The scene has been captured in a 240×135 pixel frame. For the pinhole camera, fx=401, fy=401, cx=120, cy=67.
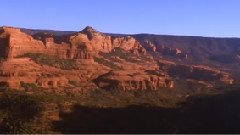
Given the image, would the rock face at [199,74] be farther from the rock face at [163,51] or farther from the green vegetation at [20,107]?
the green vegetation at [20,107]

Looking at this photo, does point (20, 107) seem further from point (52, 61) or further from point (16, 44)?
point (52, 61)

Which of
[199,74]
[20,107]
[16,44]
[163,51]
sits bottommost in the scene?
[20,107]

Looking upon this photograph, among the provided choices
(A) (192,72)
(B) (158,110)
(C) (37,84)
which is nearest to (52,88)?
(C) (37,84)

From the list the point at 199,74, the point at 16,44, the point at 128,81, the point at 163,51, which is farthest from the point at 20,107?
the point at 163,51

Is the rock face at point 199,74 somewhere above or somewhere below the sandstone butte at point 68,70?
below

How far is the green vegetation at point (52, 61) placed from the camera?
6913cm

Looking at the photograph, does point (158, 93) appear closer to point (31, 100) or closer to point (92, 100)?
point (92, 100)

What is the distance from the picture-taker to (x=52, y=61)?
235ft

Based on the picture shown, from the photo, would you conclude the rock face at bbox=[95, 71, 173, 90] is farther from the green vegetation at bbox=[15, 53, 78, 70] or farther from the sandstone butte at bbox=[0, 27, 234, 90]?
the green vegetation at bbox=[15, 53, 78, 70]

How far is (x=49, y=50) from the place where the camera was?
246 ft

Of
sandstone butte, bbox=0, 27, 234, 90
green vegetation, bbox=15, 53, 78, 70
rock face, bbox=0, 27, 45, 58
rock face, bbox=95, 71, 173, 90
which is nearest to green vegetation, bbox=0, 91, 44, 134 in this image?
sandstone butte, bbox=0, 27, 234, 90

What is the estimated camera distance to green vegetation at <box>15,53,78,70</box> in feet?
227

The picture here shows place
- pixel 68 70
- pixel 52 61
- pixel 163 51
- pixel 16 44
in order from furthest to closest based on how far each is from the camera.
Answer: pixel 163 51 → pixel 52 61 → pixel 68 70 → pixel 16 44

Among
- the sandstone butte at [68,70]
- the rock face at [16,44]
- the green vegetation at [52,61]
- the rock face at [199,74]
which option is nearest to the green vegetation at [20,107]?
the sandstone butte at [68,70]
